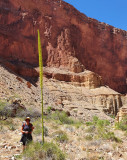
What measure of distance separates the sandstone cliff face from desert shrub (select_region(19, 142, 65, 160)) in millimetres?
32256

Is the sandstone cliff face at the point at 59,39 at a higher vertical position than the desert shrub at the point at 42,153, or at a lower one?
higher

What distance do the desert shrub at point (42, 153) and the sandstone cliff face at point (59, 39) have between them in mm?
32256

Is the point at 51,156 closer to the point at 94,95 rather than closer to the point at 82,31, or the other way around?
the point at 94,95

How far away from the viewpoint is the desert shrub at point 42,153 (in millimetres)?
5305

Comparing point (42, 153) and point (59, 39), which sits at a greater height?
point (59, 39)

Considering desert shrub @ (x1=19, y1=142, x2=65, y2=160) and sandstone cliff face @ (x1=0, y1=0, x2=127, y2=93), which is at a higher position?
sandstone cliff face @ (x1=0, y1=0, x2=127, y2=93)

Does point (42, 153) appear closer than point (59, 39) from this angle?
Yes

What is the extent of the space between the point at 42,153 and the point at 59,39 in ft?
135

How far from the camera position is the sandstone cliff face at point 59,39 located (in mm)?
40000

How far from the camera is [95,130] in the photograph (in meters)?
9.71

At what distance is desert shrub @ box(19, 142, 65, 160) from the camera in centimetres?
530

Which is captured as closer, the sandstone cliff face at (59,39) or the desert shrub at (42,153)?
the desert shrub at (42,153)

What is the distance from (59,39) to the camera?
44875 millimetres

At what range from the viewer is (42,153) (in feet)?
18.0
